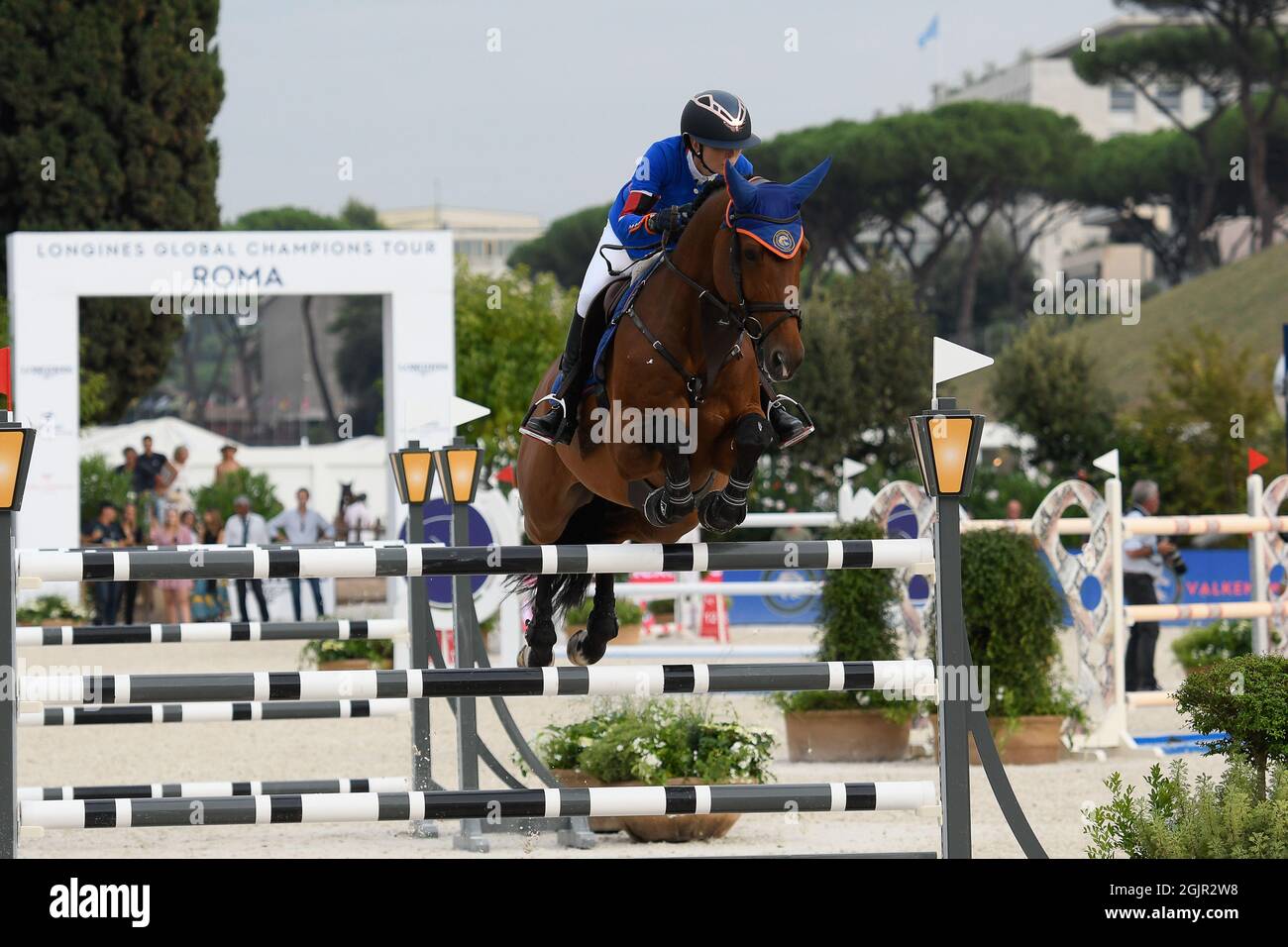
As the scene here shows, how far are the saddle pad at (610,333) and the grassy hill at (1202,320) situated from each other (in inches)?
1469

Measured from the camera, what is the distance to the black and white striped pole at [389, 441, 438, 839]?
7.29m

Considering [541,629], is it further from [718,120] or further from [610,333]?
[718,120]

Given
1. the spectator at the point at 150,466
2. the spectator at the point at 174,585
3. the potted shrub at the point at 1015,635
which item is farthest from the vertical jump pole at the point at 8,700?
the spectator at the point at 150,466

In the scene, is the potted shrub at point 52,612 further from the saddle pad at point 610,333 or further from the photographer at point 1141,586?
the saddle pad at point 610,333

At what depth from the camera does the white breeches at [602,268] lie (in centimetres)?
590

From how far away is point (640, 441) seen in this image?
17.4ft

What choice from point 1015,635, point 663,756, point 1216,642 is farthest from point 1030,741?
point 663,756

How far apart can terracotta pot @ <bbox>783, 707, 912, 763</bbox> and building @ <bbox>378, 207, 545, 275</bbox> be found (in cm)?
9593

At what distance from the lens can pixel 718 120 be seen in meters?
5.29

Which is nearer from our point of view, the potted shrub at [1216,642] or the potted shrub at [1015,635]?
the potted shrub at [1015,635]

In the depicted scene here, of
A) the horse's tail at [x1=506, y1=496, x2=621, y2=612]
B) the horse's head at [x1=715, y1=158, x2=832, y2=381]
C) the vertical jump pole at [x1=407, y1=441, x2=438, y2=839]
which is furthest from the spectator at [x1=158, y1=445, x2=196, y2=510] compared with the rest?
the horse's head at [x1=715, y1=158, x2=832, y2=381]

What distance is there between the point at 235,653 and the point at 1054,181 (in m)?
43.5
